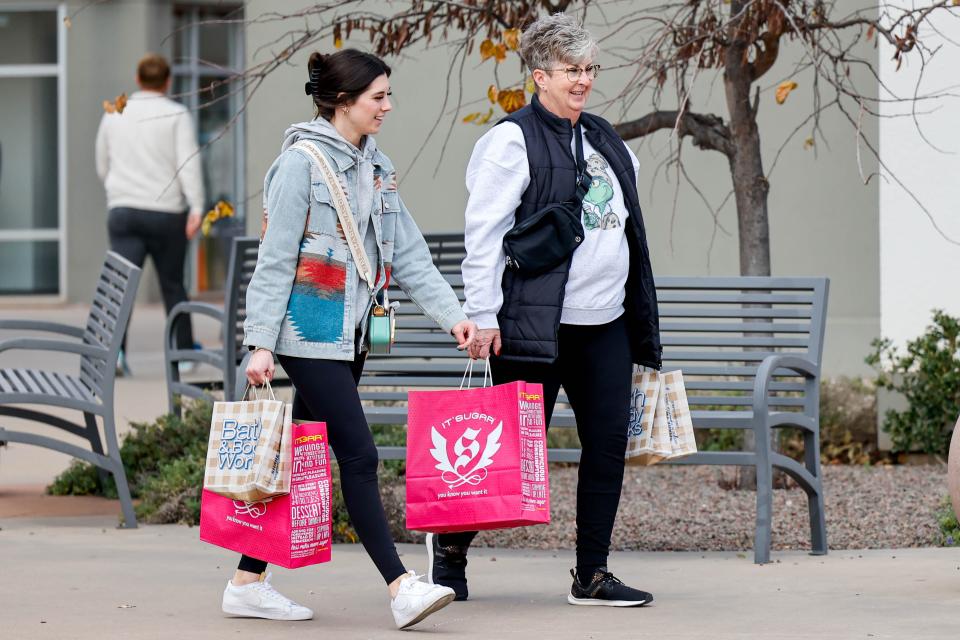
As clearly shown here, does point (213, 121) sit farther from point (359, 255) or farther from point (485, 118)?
point (359, 255)

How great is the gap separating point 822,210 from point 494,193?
557 centimetres

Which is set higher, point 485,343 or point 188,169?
point 188,169

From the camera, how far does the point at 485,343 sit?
15.9 feet

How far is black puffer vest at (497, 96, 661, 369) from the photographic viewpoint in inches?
191

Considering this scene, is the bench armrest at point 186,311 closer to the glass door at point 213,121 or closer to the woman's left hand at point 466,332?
the woman's left hand at point 466,332

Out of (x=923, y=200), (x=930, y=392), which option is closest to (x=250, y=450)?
(x=930, y=392)

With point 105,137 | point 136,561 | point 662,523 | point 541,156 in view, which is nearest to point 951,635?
point 541,156

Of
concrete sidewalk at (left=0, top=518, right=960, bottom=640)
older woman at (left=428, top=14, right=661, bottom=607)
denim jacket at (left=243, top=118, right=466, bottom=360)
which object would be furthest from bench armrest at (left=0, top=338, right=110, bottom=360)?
older woman at (left=428, top=14, right=661, bottom=607)

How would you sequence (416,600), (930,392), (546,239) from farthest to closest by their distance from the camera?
(930,392) < (546,239) < (416,600)

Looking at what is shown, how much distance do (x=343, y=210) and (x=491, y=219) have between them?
454 millimetres

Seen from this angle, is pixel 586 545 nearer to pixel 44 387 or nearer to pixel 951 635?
pixel 951 635

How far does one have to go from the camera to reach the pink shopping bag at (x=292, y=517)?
15.3ft

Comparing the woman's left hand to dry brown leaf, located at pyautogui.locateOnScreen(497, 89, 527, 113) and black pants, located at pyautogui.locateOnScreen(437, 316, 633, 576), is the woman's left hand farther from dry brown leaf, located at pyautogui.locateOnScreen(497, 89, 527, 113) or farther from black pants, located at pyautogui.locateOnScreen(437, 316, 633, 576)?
dry brown leaf, located at pyautogui.locateOnScreen(497, 89, 527, 113)

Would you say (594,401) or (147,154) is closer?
(594,401)
